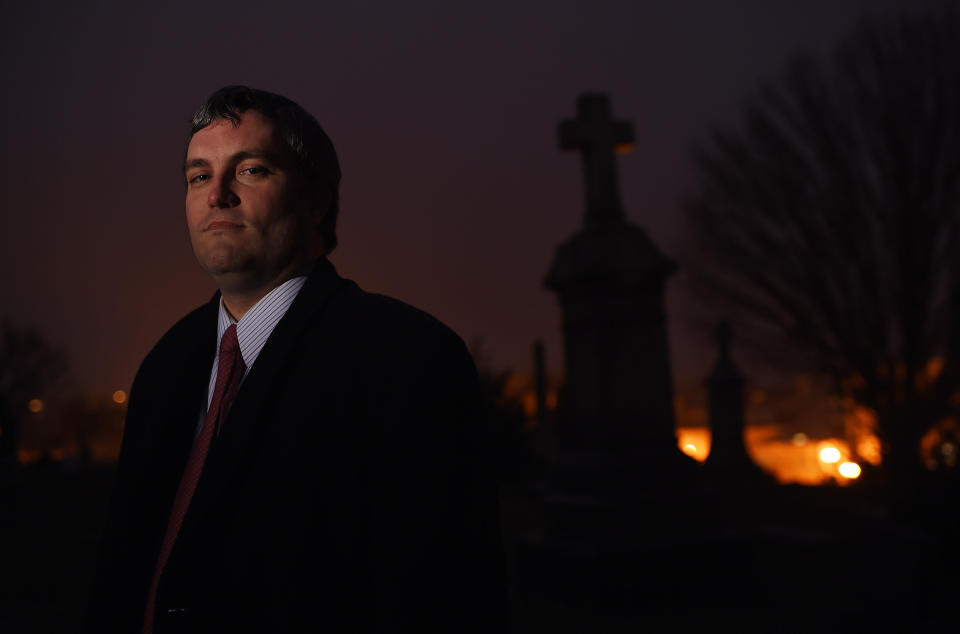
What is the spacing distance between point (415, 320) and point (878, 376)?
12.9 m

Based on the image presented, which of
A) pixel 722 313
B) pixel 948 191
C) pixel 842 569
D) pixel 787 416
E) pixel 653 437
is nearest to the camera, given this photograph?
pixel 842 569

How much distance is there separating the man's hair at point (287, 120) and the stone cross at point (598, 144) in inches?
223

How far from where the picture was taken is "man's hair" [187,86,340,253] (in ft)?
6.19

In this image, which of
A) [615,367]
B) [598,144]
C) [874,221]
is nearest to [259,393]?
[615,367]

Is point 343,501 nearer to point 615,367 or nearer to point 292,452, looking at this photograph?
point 292,452

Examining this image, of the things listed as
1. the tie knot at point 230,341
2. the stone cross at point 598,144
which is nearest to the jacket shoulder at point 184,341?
the tie knot at point 230,341

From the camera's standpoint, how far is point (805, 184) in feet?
43.4

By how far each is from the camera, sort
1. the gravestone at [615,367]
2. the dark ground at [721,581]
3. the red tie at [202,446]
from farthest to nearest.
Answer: the gravestone at [615,367], the dark ground at [721,581], the red tie at [202,446]

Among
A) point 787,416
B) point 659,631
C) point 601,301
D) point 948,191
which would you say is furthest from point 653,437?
point 787,416

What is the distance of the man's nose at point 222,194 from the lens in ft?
5.96

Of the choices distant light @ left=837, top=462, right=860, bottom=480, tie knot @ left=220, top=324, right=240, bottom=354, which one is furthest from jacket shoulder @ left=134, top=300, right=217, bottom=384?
distant light @ left=837, top=462, right=860, bottom=480

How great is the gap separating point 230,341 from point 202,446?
0.88 ft

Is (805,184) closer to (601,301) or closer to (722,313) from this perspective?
(722,313)

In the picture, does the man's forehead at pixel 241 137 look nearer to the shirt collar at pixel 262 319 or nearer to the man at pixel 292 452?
the man at pixel 292 452
